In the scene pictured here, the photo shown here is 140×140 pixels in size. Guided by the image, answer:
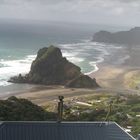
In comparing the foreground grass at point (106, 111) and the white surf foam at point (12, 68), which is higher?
the white surf foam at point (12, 68)

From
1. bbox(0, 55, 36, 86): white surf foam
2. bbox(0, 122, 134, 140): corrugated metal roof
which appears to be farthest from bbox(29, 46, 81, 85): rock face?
bbox(0, 122, 134, 140): corrugated metal roof

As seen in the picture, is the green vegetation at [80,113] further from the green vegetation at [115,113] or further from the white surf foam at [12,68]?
the white surf foam at [12,68]

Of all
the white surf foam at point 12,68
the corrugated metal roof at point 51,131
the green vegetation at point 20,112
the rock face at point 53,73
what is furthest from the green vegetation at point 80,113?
the white surf foam at point 12,68

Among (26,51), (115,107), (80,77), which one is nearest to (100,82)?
(80,77)

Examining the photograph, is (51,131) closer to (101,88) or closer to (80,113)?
(80,113)

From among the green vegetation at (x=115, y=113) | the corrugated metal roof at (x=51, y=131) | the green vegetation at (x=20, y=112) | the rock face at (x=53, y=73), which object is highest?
the rock face at (x=53, y=73)

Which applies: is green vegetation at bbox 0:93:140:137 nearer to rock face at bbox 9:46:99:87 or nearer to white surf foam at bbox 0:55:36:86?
rock face at bbox 9:46:99:87

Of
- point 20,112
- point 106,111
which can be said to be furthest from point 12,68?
point 20,112
